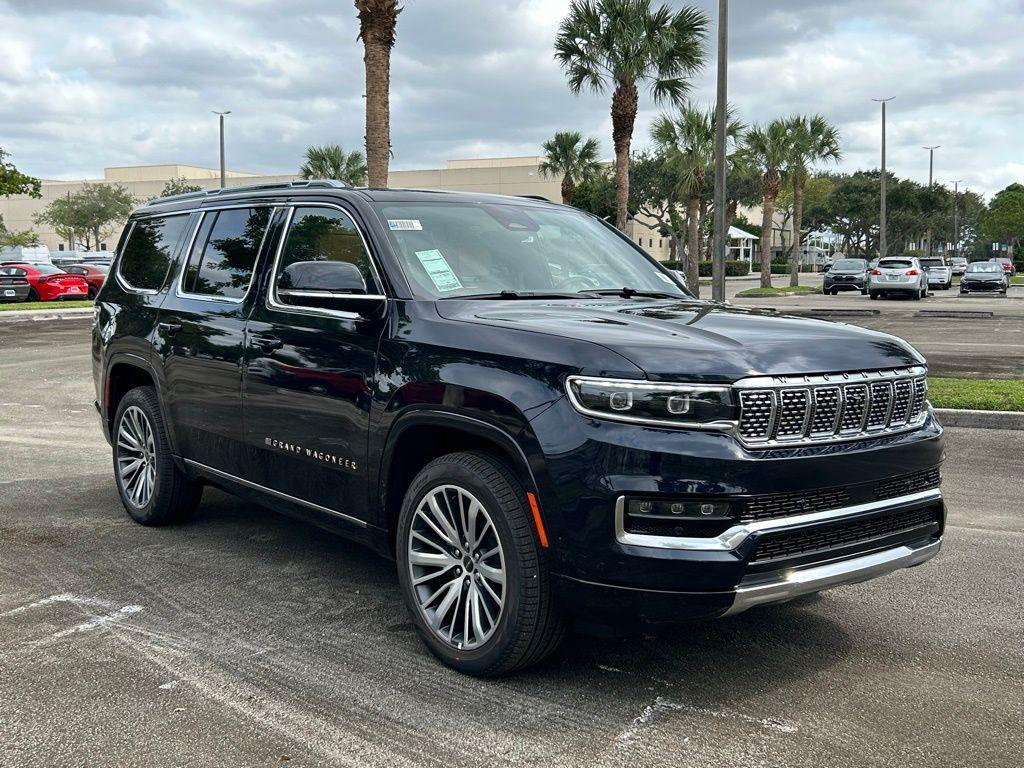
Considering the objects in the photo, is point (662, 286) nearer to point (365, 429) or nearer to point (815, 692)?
point (365, 429)

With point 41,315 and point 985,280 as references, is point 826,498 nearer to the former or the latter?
point 41,315

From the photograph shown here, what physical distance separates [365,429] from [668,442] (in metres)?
1.47

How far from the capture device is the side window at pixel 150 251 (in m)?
6.23

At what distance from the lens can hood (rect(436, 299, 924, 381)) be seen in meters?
3.54

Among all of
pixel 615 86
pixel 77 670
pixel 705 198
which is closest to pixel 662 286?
pixel 77 670

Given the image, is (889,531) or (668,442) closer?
(668,442)

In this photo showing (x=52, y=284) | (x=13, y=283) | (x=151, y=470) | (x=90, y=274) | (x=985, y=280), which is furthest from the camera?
(x=985, y=280)

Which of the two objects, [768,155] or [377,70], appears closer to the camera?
[377,70]

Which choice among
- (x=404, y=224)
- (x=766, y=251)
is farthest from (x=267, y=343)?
(x=766, y=251)

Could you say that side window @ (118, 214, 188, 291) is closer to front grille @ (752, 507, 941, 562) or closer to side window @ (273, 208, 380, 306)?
side window @ (273, 208, 380, 306)

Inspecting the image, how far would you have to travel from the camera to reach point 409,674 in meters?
4.04

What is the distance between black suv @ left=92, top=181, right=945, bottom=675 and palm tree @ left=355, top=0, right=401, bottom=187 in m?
14.1

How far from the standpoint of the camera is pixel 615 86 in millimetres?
32219

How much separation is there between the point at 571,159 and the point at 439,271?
2122 inches
